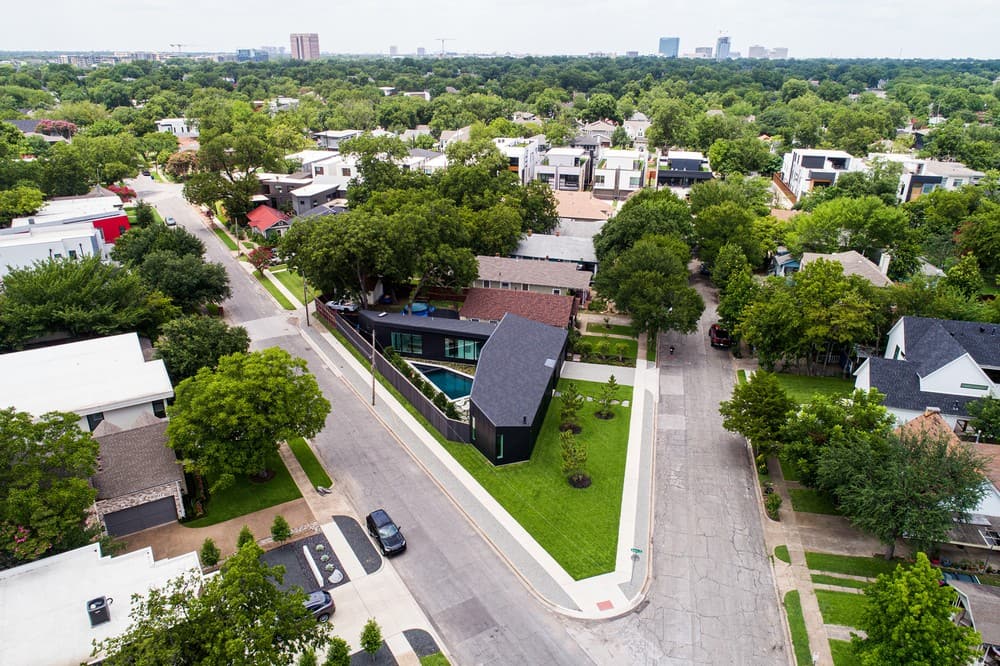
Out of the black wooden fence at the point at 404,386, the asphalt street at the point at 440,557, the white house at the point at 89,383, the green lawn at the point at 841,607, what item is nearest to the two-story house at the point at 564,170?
the black wooden fence at the point at 404,386

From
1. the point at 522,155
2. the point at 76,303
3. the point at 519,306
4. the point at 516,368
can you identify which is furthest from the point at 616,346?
the point at 522,155

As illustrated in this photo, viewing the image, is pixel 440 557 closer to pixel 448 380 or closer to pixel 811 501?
pixel 448 380

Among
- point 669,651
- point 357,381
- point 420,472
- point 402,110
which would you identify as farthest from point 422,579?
point 402,110

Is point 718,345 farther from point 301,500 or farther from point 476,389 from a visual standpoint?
point 301,500

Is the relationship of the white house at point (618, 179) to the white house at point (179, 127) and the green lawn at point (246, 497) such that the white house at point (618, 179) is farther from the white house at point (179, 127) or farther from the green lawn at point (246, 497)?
the white house at point (179, 127)

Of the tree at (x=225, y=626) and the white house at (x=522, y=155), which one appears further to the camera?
the white house at (x=522, y=155)
